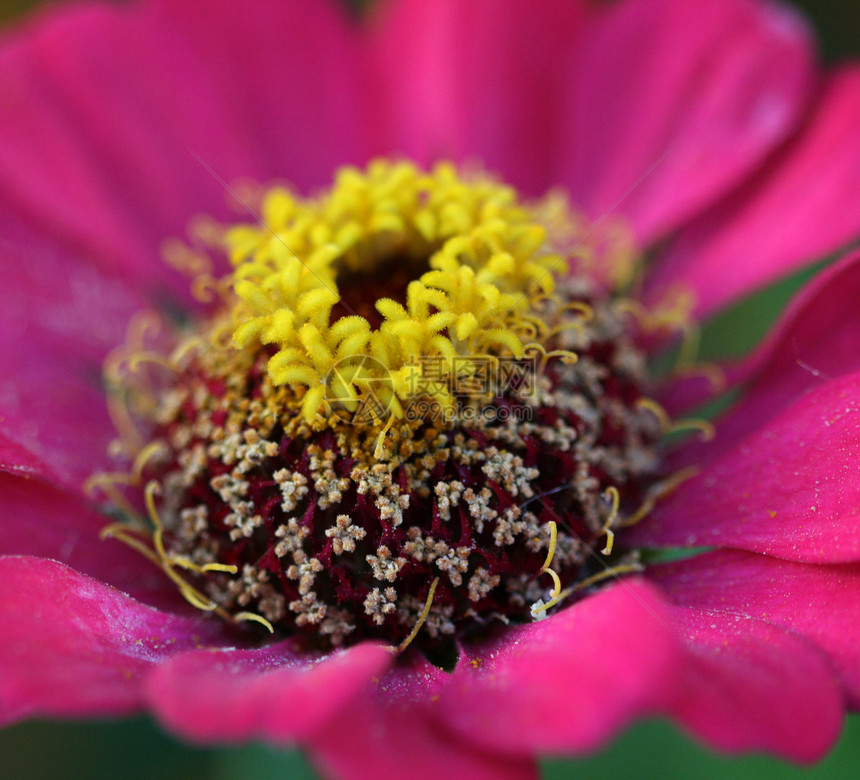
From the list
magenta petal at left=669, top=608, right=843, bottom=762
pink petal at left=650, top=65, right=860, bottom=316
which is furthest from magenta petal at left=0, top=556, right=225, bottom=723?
pink petal at left=650, top=65, right=860, bottom=316

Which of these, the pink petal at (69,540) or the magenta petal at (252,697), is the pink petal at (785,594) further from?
the pink petal at (69,540)

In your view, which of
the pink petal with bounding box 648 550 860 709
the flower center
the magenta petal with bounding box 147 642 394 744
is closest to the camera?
the magenta petal with bounding box 147 642 394 744

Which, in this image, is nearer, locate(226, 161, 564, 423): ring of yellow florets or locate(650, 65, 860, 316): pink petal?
locate(226, 161, 564, 423): ring of yellow florets

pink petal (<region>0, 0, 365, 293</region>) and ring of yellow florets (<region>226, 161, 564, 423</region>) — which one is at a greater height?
pink petal (<region>0, 0, 365, 293</region>)

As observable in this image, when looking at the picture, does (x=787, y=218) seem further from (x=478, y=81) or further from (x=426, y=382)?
(x=426, y=382)

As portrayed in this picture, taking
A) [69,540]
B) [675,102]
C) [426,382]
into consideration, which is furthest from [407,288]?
[675,102]

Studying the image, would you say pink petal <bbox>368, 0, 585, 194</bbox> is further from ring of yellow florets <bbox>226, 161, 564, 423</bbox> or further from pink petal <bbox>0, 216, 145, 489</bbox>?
pink petal <bbox>0, 216, 145, 489</bbox>

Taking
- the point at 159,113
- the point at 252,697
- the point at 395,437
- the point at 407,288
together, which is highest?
the point at 159,113

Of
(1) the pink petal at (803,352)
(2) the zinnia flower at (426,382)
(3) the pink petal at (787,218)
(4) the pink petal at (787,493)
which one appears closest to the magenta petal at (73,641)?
(2) the zinnia flower at (426,382)
